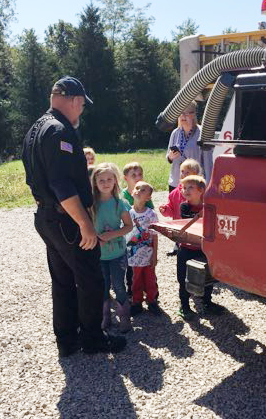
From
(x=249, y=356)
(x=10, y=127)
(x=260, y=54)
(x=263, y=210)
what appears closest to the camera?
(x=263, y=210)

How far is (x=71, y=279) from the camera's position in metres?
3.81

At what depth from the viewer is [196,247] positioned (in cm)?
398

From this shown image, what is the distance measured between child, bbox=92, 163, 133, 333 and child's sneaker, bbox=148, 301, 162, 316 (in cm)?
38

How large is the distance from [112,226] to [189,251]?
71cm

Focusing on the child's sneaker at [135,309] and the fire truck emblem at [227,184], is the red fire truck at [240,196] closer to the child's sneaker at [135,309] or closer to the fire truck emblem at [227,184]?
the fire truck emblem at [227,184]

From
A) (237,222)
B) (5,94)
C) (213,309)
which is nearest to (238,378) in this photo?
(213,309)

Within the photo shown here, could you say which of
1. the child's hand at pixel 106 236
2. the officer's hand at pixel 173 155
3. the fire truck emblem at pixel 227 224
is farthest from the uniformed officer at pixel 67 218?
the officer's hand at pixel 173 155

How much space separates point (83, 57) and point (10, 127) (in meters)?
8.20

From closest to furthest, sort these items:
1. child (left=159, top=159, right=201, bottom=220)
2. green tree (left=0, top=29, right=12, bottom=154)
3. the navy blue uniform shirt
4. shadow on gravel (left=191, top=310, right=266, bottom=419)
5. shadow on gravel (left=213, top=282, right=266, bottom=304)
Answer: shadow on gravel (left=191, top=310, right=266, bottom=419)
the navy blue uniform shirt
shadow on gravel (left=213, top=282, right=266, bottom=304)
child (left=159, top=159, right=201, bottom=220)
green tree (left=0, top=29, right=12, bottom=154)

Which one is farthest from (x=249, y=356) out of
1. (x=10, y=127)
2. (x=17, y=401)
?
(x=10, y=127)

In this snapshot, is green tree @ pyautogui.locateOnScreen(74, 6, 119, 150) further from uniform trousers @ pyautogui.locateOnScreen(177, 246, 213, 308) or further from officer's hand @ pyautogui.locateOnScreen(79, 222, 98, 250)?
officer's hand @ pyautogui.locateOnScreen(79, 222, 98, 250)

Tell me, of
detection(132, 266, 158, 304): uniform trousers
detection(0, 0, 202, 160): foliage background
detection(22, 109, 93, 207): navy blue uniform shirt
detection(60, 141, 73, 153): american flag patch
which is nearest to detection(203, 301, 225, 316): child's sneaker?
detection(132, 266, 158, 304): uniform trousers

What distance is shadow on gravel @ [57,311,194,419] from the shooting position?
121 inches

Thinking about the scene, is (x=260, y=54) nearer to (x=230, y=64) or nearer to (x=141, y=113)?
(x=230, y=64)
